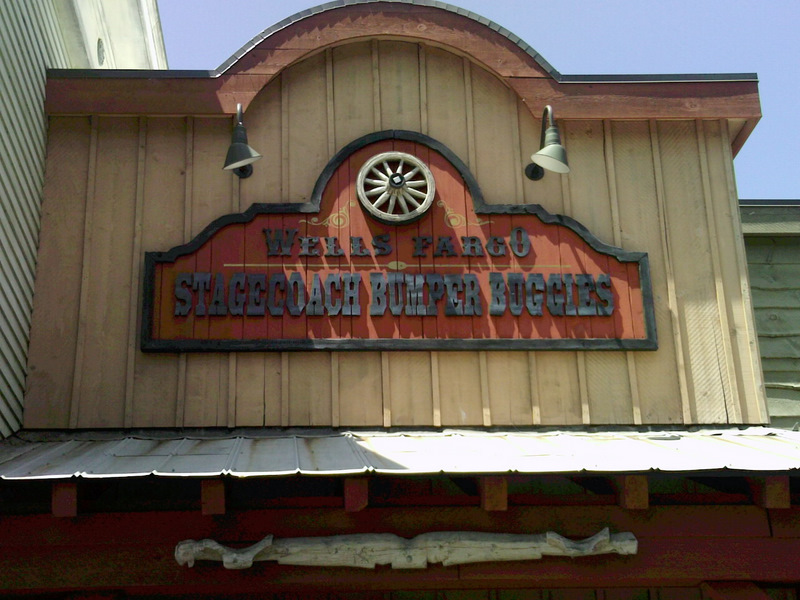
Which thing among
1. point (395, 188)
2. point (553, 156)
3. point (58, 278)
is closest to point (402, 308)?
point (395, 188)

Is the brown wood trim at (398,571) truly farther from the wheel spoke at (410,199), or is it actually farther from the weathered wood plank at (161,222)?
the wheel spoke at (410,199)

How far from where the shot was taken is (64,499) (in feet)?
17.6

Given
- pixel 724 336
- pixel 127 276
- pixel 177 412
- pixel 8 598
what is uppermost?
pixel 127 276

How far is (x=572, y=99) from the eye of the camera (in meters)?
7.91

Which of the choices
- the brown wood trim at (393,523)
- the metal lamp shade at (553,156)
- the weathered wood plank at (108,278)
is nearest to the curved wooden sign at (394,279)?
the weathered wood plank at (108,278)

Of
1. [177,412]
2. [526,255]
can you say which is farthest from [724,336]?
[177,412]

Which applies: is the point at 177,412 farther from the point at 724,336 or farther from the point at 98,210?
the point at 724,336

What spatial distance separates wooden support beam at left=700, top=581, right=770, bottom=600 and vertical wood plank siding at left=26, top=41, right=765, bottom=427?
144 cm

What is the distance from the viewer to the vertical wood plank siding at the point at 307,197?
702 cm

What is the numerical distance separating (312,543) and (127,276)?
2.87m

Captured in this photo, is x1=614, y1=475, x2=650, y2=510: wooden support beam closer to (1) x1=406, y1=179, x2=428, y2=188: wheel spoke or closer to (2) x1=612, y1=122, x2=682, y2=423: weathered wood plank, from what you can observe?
(2) x1=612, y1=122, x2=682, y2=423: weathered wood plank

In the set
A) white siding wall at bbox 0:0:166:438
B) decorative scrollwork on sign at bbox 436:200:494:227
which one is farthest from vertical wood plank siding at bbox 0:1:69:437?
decorative scrollwork on sign at bbox 436:200:494:227

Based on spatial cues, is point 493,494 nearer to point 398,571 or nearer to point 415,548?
point 415,548

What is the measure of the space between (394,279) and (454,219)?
77 cm
